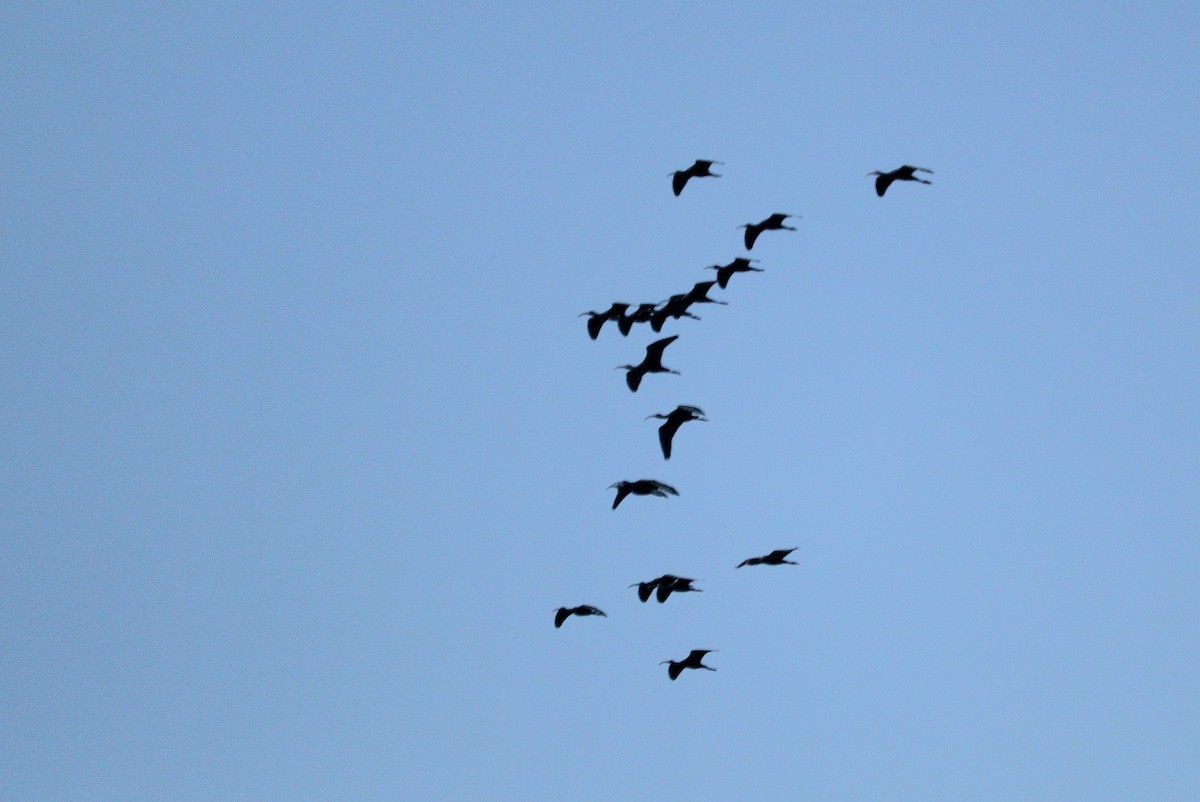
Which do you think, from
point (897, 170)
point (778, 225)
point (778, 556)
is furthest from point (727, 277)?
point (778, 556)

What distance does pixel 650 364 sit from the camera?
73.8m

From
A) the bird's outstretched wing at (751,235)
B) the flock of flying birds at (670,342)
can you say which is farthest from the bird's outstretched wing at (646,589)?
the bird's outstretched wing at (751,235)

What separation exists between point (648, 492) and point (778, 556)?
6.61 m

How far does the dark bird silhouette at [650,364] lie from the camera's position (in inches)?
2879

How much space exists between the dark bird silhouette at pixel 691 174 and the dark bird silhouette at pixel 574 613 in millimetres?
20807

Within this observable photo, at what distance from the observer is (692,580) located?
73188mm

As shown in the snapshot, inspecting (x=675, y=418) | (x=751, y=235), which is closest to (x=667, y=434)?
(x=675, y=418)

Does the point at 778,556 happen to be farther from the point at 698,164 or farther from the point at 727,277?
the point at 698,164

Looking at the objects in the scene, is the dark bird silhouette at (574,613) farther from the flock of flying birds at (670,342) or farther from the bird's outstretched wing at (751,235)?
the bird's outstretched wing at (751,235)

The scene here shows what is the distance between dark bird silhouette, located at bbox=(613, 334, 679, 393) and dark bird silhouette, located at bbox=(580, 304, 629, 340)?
405 centimetres

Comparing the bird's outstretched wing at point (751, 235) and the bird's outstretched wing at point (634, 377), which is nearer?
the bird's outstretched wing at point (634, 377)

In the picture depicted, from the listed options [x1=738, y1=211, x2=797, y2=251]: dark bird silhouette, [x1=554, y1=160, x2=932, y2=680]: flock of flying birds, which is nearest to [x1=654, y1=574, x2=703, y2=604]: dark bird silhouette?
[x1=554, y1=160, x2=932, y2=680]: flock of flying birds

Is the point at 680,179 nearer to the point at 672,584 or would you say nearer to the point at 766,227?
the point at 766,227

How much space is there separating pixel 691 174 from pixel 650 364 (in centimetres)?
1120
